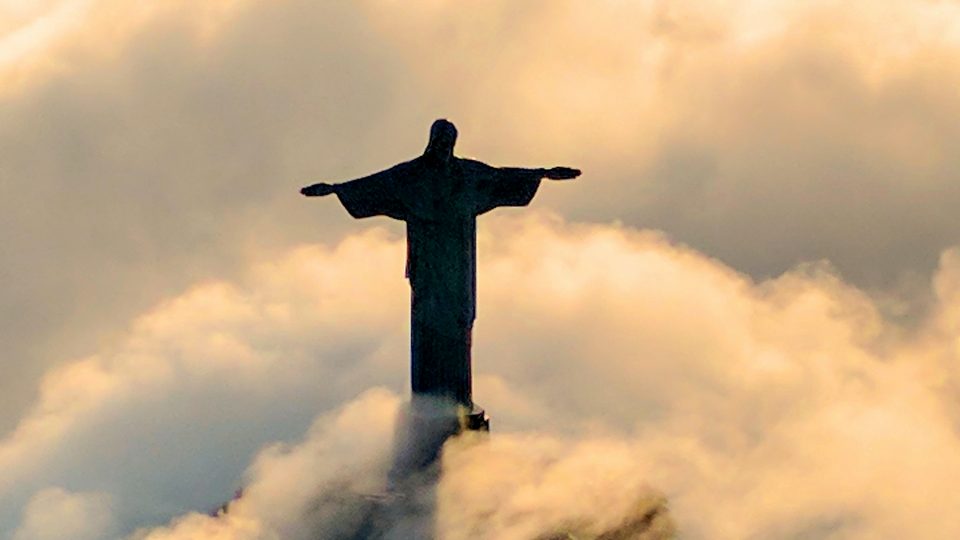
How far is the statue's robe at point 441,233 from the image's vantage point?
62.1 ft

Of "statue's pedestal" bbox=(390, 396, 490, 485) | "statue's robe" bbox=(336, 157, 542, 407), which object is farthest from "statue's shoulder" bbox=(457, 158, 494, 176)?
"statue's pedestal" bbox=(390, 396, 490, 485)

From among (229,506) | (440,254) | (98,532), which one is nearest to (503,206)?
(440,254)

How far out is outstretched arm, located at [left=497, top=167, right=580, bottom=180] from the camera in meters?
19.2

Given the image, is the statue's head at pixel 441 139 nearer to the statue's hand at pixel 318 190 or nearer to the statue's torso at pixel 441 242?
the statue's torso at pixel 441 242

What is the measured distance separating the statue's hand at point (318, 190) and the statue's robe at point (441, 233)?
152 millimetres

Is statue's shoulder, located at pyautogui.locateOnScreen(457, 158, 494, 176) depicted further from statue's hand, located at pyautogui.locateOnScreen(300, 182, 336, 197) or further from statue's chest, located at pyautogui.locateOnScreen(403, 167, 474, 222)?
statue's hand, located at pyautogui.locateOnScreen(300, 182, 336, 197)

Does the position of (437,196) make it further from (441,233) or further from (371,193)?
(371,193)

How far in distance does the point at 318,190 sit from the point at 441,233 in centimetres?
195

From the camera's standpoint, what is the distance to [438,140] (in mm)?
18609

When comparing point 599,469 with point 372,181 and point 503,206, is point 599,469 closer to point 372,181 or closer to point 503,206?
point 503,206

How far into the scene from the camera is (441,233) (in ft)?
62.3

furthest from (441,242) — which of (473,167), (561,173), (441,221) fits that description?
(561,173)

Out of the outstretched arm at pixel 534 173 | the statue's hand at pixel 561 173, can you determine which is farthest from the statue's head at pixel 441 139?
the statue's hand at pixel 561 173

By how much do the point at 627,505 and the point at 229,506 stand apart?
21.7ft
